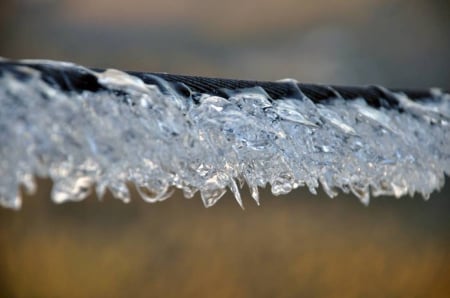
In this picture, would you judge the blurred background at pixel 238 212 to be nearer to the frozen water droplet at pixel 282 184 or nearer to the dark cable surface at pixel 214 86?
the dark cable surface at pixel 214 86

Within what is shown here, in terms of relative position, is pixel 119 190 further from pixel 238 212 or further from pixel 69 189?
pixel 238 212

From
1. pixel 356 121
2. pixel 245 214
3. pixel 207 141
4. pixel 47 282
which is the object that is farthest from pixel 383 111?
pixel 47 282

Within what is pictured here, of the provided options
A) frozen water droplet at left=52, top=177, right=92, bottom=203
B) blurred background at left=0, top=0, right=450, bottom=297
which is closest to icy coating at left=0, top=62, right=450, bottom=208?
frozen water droplet at left=52, top=177, right=92, bottom=203

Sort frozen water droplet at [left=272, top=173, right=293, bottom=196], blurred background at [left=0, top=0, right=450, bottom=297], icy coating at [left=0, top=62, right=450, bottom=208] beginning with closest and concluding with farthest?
icy coating at [left=0, top=62, right=450, bottom=208] → frozen water droplet at [left=272, top=173, right=293, bottom=196] → blurred background at [left=0, top=0, right=450, bottom=297]

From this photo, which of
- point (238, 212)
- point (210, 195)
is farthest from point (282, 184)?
point (238, 212)

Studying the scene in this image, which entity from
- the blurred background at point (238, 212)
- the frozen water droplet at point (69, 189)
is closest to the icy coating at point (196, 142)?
the frozen water droplet at point (69, 189)

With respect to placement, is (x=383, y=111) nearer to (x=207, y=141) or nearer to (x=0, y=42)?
(x=207, y=141)

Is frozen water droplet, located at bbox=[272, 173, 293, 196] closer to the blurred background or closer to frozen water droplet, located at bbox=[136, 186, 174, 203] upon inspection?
frozen water droplet, located at bbox=[136, 186, 174, 203]
